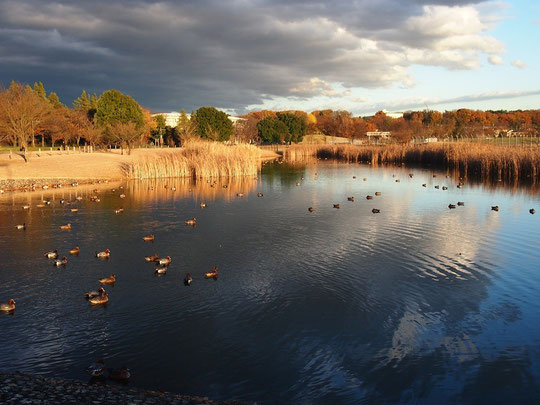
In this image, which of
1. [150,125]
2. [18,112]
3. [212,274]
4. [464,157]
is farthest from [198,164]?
[150,125]

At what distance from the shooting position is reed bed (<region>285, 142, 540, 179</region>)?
45.2 meters

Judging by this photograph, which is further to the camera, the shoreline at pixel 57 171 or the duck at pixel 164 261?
the shoreline at pixel 57 171

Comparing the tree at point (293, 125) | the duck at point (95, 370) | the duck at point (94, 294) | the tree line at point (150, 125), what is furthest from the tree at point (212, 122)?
the duck at point (95, 370)

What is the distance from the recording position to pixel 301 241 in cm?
2059

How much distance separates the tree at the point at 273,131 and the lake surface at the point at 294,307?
3971 inches

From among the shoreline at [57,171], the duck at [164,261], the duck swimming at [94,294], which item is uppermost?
the shoreline at [57,171]

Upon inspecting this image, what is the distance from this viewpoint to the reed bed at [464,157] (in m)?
45.2

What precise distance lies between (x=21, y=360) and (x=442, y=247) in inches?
656

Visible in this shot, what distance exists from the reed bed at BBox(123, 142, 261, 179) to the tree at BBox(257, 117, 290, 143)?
239 ft

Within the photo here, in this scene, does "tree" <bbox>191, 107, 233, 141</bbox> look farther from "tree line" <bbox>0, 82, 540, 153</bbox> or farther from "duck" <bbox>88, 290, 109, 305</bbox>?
"duck" <bbox>88, 290, 109, 305</bbox>

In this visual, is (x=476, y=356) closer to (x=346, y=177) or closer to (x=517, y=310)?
(x=517, y=310)

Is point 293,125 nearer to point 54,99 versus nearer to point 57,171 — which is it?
point 54,99

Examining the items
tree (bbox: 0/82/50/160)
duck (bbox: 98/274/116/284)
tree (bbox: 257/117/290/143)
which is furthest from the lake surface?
A: tree (bbox: 257/117/290/143)

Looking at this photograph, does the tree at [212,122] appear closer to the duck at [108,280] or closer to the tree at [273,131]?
the tree at [273,131]
